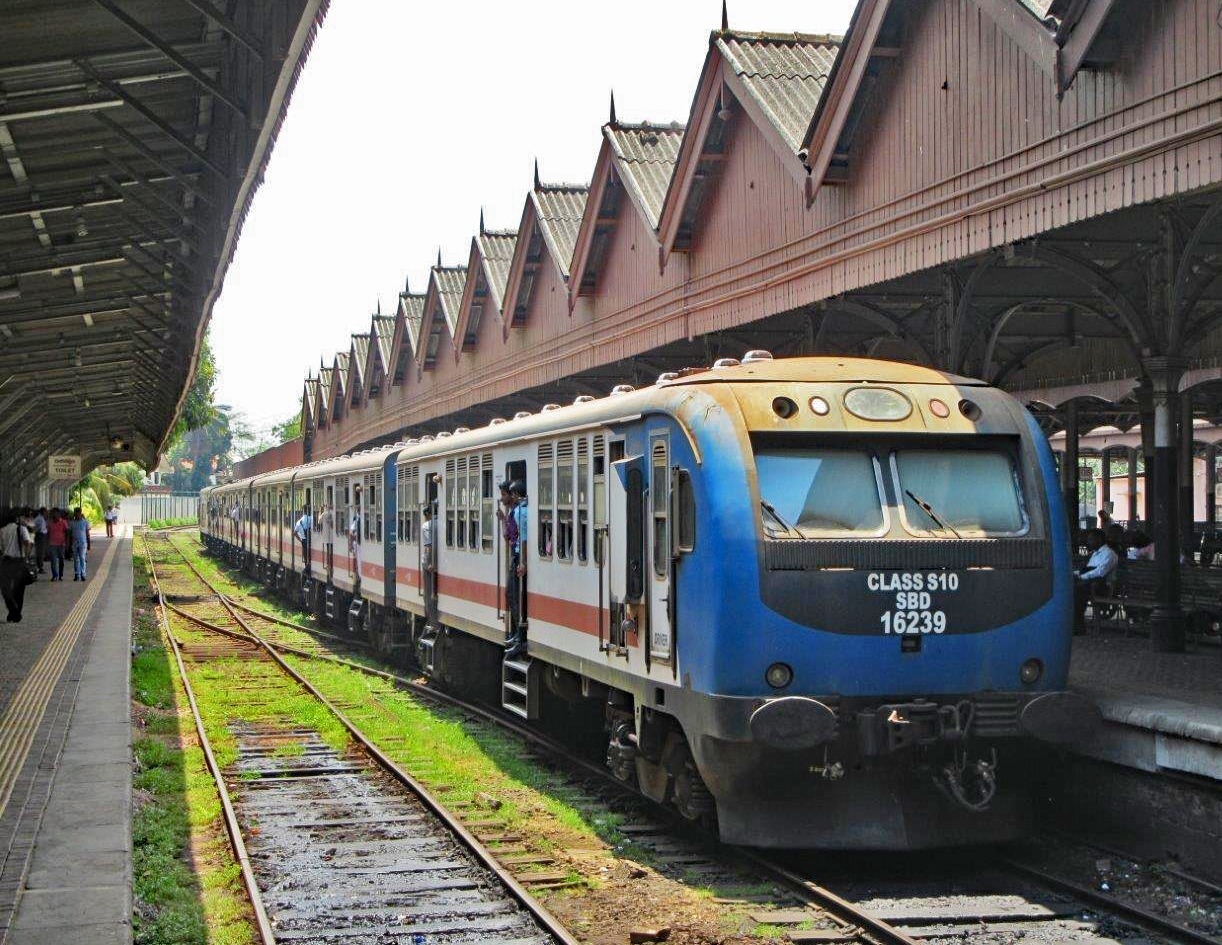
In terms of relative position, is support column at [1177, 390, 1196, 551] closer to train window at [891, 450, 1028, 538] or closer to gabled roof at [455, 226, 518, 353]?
train window at [891, 450, 1028, 538]

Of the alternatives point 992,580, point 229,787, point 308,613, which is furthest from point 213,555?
point 992,580

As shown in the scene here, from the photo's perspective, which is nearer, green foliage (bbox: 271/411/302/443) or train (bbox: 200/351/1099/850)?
train (bbox: 200/351/1099/850)

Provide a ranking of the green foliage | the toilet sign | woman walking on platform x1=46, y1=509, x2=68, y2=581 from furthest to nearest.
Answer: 1. the green foliage
2. the toilet sign
3. woman walking on platform x1=46, y1=509, x2=68, y2=581

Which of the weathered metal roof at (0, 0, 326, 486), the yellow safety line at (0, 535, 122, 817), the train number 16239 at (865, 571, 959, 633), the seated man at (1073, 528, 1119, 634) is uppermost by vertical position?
the weathered metal roof at (0, 0, 326, 486)

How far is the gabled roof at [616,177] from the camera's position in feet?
77.8

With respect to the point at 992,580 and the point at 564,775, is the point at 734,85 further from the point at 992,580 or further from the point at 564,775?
the point at 992,580

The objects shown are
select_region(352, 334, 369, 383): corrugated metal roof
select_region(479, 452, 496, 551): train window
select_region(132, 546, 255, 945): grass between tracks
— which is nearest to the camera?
select_region(132, 546, 255, 945): grass between tracks

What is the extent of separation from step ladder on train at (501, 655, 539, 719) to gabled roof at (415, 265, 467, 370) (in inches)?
943

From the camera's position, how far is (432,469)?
1839 cm

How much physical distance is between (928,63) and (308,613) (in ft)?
70.2

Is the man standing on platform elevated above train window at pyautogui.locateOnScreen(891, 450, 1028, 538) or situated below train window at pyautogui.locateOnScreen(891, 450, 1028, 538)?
below

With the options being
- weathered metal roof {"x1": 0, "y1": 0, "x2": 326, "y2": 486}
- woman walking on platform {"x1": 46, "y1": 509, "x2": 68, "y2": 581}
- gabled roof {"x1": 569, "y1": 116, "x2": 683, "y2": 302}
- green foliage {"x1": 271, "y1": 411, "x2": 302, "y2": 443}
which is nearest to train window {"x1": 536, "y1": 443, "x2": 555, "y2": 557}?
weathered metal roof {"x1": 0, "y1": 0, "x2": 326, "y2": 486}

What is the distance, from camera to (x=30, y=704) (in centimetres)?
1530

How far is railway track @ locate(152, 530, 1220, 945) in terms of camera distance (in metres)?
7.99
